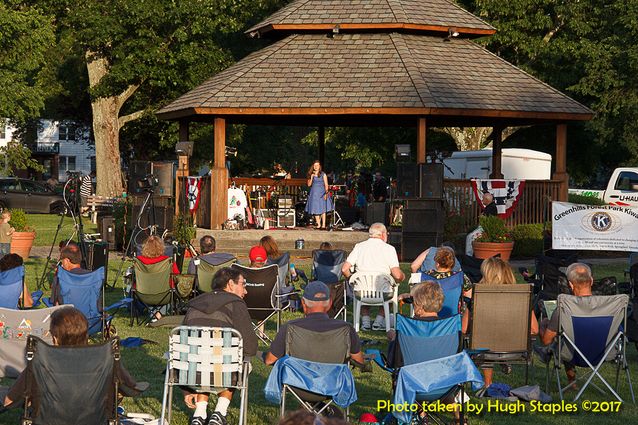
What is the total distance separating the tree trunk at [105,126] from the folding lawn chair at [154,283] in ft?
89.3

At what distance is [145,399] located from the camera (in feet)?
31.9

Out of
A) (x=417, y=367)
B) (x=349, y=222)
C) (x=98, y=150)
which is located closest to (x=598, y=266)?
(x=349, y=222)

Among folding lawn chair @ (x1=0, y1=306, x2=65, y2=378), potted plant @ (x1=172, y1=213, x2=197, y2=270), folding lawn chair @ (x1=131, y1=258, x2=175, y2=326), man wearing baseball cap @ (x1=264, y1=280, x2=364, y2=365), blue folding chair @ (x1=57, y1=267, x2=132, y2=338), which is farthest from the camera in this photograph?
potted plant @ (x1=172, y1=213, x2=197, y2=270)

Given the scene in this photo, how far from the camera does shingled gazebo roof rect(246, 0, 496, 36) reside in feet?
85.8

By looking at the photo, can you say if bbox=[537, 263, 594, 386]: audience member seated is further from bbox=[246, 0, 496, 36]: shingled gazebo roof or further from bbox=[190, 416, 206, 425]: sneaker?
bbox=[246, 0, 496, 36]: shingled gazebo roof

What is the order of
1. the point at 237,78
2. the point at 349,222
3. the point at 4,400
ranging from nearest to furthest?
the point at 4,400 < the point at 237,78 < the point at 349,222

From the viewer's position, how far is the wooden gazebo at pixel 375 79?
24109mm

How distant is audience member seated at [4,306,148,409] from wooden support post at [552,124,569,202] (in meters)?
19.5

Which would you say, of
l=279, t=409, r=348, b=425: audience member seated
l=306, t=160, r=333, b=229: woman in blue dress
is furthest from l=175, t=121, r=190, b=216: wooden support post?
l=279, t=409, r=348, b=425: audience member seated

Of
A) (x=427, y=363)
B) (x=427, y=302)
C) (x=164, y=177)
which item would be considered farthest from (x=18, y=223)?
(x=427, y=363)

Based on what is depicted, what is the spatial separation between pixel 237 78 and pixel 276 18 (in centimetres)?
218

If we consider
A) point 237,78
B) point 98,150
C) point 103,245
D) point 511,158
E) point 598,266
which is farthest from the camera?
point 98,150

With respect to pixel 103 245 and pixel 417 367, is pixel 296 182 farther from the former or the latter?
pixel 417 367

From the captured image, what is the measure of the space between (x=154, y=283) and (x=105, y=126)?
90.5 feet
